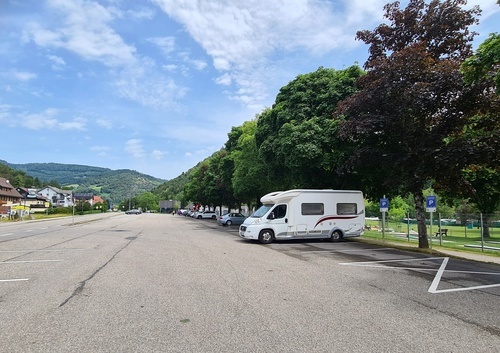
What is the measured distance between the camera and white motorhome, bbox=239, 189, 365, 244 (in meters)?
19.9

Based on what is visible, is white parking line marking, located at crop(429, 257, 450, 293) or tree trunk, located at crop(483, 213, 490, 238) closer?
white parking line marking, located at crop(429, 257, 450, 293)

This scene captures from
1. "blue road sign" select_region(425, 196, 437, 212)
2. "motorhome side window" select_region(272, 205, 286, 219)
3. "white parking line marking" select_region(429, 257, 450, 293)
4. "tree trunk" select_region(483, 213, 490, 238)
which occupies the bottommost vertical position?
"white parking line marking" select_region(429, 257, 450, 293)

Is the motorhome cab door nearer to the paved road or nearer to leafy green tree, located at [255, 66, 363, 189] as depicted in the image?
leafy green tree, located at [255, 66, 363, 189]

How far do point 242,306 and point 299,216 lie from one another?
13.6 metres

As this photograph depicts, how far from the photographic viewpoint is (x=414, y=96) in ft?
49.9

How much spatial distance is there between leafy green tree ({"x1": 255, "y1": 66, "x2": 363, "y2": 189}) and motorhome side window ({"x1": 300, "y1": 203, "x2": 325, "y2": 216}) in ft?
8.61

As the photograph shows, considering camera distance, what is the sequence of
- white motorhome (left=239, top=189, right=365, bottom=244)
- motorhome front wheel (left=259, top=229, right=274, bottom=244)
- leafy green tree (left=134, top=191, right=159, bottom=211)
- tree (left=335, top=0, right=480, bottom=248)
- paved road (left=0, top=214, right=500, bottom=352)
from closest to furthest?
paved road (left=0, top=214, right=500, bottom=352) → tree (left=335, top=0, right=480, bottom=248) → motorhome front wheel (left=259, top=229, right=274, bottom=244) → white motorhome (left=239, top=189, right=365, bottom=244) → leafy green tree (left=134, top=191, right=159, bottom=211)

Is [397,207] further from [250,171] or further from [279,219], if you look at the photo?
[279,219]

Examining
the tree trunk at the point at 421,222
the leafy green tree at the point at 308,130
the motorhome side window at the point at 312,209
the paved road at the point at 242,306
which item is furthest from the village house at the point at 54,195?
the paved road at the point at 242,306

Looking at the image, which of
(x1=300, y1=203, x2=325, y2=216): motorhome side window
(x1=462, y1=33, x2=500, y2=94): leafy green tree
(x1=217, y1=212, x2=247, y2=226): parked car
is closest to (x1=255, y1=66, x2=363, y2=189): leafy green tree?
(x1=300, y1=203, x2=325, y2=216): motorhome side window

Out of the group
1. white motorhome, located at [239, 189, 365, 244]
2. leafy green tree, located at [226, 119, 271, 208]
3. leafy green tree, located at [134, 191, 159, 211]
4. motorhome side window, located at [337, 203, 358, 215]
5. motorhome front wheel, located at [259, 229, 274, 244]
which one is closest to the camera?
motorhome front wheel, located at [259, 229, 274, 244]

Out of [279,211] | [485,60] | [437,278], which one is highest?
[485,60]

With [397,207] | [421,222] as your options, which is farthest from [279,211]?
[397,207]

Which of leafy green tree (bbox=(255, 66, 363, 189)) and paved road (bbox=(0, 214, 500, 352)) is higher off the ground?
leafy green tree (bbox=(255, 66, 363, 189))
